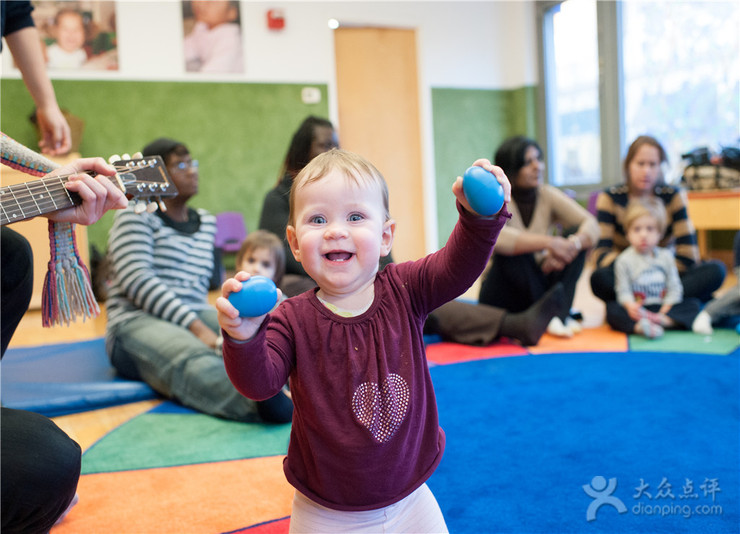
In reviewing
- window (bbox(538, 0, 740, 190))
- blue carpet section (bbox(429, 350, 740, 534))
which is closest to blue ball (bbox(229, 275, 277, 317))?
blue carpet section (bbox(429, 350, 740, 534))

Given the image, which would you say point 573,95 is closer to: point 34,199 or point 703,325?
point 703,325

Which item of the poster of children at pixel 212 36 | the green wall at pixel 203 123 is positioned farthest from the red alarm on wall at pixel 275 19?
the green wall at pixel 203 123

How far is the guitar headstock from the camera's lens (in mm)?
1279

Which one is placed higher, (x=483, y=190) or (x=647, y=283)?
(x=483, y=190)

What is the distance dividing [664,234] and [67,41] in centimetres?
407

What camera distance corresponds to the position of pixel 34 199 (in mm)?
1109

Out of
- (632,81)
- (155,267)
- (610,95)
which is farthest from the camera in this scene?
(610,95)

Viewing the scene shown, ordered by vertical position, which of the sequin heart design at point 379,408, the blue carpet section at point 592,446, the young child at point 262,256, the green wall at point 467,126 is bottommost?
the blue carpet section at point 592,446

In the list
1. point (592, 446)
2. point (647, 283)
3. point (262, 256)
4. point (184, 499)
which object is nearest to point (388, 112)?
point (647, 283)

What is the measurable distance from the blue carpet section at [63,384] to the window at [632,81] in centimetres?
411

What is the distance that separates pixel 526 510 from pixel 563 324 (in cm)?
172

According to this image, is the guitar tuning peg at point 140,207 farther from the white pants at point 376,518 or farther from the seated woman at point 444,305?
the seated woman at point 444,305

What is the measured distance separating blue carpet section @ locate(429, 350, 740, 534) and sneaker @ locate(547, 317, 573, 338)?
0.45 metres

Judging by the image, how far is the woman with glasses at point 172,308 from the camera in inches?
75.0
